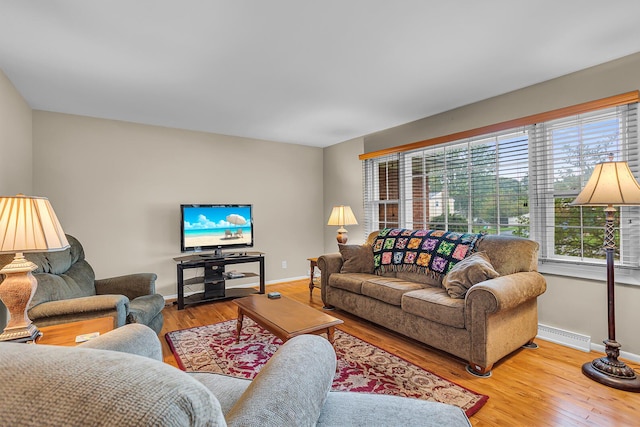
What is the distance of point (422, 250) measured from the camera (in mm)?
3287

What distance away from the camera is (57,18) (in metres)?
1.94

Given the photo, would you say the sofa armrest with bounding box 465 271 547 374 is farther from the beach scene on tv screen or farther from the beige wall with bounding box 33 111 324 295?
the beige wall with bounding box 33 111 324 295

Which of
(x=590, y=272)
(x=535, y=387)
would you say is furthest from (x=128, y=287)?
(x=590, y=272)

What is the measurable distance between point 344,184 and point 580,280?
3.34 meters

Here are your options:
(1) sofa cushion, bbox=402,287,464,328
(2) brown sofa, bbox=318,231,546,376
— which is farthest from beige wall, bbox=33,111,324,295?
(1) sofa cushion, bbox=402,287,464,328

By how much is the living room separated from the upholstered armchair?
2.66 feet

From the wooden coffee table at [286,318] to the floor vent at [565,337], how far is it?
77.9 inches

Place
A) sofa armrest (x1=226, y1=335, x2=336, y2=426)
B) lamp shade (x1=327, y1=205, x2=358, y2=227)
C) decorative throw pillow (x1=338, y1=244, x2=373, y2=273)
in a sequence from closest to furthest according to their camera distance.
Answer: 1. sofa armrest (x1=226, y1=335, x2=336, y2=426)
2. decorative throw pillow (x1=338, y1=244, x2=373, y2=273)
3. lamp shade (x1=327, y1=205, x2=358, y2=227)

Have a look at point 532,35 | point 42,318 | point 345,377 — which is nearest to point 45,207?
point 42,318

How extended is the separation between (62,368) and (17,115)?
12.4 feet

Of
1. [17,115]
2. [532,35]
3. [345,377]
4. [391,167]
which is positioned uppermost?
[532,35]

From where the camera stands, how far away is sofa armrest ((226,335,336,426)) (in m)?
0.78

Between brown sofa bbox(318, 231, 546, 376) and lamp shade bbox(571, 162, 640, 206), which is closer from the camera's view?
lamp shade bbox(571, 162, 640, 206)

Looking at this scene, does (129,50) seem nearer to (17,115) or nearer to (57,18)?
(57,18)
